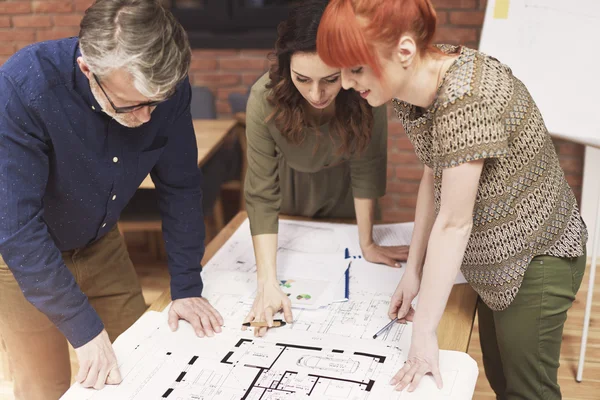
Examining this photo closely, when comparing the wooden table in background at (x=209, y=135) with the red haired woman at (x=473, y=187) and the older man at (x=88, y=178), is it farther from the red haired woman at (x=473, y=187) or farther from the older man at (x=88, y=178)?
the red haired woman at (x=473, y=187)

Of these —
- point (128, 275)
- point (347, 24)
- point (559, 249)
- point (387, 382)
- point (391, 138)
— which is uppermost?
point (347, 24)

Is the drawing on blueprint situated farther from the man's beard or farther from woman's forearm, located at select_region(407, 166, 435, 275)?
the man's beard

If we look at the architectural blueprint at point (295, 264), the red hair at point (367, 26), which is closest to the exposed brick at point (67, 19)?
the architectural blueprint at point (295, 264)

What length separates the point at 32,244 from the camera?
118cm

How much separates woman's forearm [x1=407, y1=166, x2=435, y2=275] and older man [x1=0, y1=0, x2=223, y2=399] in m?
0.46

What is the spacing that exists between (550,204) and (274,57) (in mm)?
701

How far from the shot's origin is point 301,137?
5.25 feet

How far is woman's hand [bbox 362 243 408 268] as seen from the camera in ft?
5.31

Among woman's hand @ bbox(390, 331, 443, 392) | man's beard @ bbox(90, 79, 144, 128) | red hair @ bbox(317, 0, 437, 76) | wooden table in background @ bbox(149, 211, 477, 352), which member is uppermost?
red hair @ bbox(317, 0, 437, 76)

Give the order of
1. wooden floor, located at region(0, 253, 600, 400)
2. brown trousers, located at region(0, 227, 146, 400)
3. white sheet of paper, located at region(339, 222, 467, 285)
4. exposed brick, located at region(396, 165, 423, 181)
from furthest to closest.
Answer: exposed brick, located at region(396, 165, 423, 181) < wooden floor, located at region(0, 253, 600, 400) < white sheet of paper, located at region(339, 222, 467, 285) < brown trousers, located at region(0, 227, 146, 400)

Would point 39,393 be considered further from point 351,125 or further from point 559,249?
point 559,249

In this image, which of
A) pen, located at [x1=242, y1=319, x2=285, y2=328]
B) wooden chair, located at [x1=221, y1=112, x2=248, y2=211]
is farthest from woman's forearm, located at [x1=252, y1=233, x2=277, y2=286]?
wooden chair, located at [x1=221, y1=112, x2=248, y2=211]

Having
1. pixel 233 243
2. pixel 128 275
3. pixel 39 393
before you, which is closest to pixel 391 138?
pixel 233 243

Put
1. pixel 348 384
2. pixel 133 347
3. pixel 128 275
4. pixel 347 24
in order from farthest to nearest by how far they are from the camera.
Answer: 1. pixel 128 275
2. pixel 133 347
3. pixel 348 384
4. pixel 347 24
